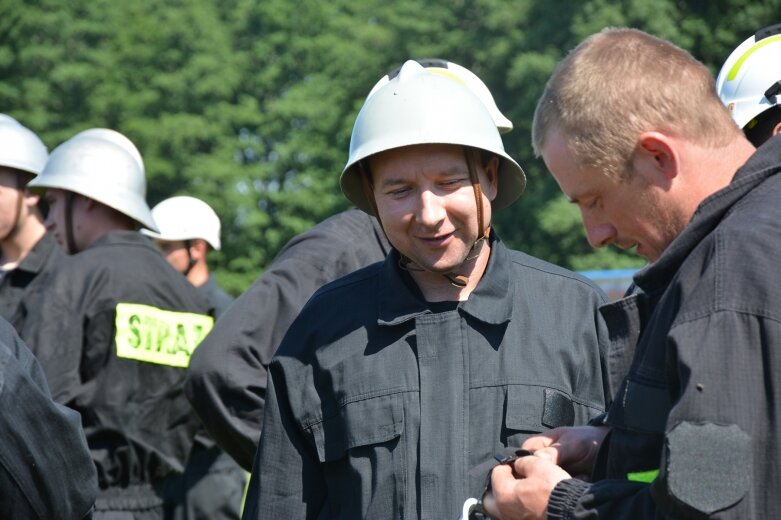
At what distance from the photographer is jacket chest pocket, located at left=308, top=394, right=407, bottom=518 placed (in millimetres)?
3113

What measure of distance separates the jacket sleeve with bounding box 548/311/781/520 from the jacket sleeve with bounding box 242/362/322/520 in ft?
4.62

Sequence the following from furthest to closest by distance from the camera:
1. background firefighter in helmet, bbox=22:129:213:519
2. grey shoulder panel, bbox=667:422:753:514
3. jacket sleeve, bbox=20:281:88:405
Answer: background firefighter in helmet, bbox=22:129:213:519 < jacket sleeve, bbox=20:281:88:405 < grey shoulder panel, bbox=667:422:753:514

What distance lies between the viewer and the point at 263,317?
4.77m

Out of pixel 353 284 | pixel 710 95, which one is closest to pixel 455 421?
pixel 353 284

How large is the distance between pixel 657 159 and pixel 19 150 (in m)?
4.92

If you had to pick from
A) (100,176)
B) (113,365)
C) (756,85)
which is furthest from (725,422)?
(100,176)

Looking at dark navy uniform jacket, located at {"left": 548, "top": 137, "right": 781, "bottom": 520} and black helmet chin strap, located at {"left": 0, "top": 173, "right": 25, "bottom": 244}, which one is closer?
dark navy uniform jacket, located at {"left": 548, "top": 137, "right": 781, "bottom": 520}

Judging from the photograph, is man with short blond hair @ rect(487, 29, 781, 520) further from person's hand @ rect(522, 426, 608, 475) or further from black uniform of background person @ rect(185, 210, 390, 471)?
black uniform of background person @ rect(185, 210, 390, 471)

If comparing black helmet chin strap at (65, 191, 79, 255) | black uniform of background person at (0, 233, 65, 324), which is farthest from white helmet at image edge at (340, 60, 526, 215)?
black helmet chin strap at (65, 191, 79, 255)

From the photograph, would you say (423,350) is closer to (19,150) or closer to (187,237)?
(19,150)

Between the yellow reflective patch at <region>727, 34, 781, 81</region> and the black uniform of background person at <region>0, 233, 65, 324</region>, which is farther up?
the yellow reflective patch at <region>727, 34, 781, 81</region>

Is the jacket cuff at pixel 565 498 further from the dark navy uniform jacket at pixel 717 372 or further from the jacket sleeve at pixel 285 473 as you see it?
the jacket sleeve at pixel 285 473

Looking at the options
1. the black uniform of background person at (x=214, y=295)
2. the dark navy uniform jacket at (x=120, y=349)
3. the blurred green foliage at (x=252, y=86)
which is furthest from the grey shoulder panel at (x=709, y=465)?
the blurred green foliage at (x=252, y=86)

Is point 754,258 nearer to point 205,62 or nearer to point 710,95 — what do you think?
point 710,95
